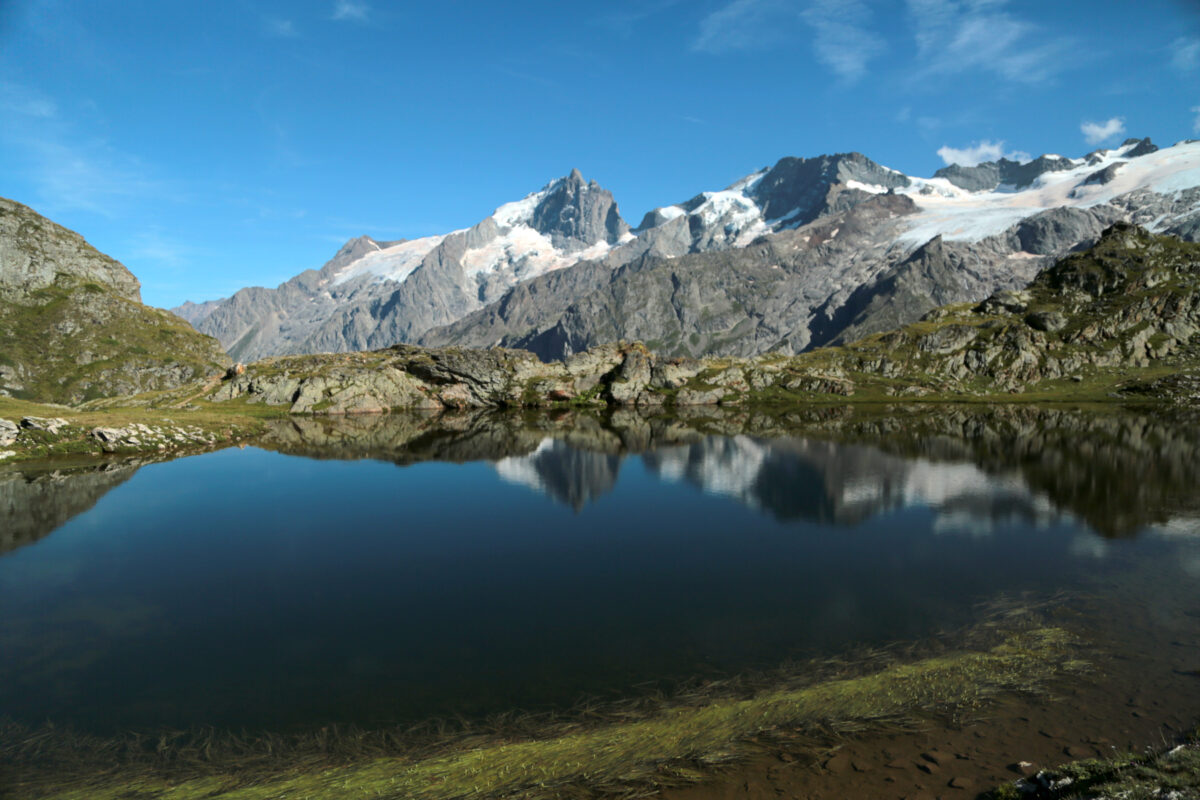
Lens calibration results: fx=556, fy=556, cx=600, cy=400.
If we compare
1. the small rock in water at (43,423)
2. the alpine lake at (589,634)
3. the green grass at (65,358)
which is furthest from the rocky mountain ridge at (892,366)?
the alpine lake at (589,634)

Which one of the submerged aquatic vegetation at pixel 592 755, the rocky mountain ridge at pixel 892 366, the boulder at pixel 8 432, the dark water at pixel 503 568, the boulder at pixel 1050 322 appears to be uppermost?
the boulder at pixel 1050 322

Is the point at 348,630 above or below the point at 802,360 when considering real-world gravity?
below

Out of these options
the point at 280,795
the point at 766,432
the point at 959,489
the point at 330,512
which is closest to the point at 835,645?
the point at 280,795

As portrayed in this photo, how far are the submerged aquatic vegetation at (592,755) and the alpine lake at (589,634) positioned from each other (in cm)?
10

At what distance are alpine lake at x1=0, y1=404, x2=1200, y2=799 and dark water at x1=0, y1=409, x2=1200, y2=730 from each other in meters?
0.19

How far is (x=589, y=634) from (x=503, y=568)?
1053 cm

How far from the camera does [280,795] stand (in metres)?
15.4

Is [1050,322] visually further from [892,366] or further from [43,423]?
[43,423]

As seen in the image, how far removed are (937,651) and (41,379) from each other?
24659cm

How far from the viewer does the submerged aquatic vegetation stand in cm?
1557

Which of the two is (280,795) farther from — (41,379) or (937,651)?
(41,379)

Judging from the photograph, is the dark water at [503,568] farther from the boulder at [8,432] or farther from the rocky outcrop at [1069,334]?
the rocky outcrop at [1069,334]

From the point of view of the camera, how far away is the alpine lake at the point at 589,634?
656 inches

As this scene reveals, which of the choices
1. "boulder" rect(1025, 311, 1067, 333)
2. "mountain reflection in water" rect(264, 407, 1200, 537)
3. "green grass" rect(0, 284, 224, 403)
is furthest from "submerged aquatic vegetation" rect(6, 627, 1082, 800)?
"green grass" rect(0, 284, 224, 403)
